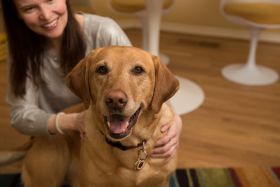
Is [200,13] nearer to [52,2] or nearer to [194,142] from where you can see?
[194,142]

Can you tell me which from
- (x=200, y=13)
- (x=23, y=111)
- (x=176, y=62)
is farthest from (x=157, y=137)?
(x=200, y=13)

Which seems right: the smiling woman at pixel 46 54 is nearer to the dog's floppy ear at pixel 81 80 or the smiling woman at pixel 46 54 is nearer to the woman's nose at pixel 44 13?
the woman's nose at pixel 44 13

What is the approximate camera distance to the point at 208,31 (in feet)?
13.2

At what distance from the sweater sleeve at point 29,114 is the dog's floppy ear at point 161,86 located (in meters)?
0.52

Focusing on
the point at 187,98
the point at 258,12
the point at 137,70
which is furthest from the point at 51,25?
the point at 258,12

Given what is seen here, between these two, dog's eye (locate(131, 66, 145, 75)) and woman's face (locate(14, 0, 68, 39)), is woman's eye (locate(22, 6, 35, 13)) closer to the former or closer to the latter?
woman's face (locate(14, 0, 68, 39))

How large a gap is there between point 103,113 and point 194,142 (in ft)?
3.68

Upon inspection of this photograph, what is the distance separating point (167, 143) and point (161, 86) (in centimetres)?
24

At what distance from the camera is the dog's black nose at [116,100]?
112cm

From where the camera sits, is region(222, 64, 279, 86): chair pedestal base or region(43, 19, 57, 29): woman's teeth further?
region(222, 64, 279, 86): chair pedestal base

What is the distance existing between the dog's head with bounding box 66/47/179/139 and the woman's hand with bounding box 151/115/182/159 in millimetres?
150

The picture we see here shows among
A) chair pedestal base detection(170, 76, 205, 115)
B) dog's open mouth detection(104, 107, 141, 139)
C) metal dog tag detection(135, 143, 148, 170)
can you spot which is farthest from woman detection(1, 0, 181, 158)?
chair pedestal base detection(170, 76, 205, 115)

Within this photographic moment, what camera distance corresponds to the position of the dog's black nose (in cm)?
112

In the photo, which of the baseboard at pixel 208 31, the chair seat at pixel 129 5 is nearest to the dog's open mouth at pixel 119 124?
the chair seat at pixel 129 5
